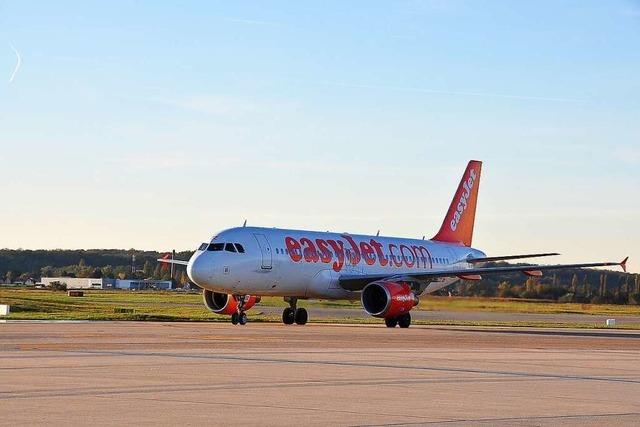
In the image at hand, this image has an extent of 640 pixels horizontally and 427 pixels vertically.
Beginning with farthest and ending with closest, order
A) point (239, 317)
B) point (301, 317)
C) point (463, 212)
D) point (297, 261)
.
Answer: point (463, 212), point (301, 317), point (297, 261), point (239, 317)

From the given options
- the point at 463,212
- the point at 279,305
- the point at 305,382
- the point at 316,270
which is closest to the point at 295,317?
the point at 316,270

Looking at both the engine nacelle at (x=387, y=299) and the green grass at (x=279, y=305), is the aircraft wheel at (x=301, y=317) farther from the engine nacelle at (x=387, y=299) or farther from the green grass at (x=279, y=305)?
the green grass at (x=279, y=305)

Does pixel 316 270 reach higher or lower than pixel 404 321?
higher

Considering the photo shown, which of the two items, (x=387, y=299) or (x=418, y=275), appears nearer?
(x=387, y=299)

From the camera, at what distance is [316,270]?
170ft

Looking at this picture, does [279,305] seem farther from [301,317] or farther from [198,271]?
[198,271]

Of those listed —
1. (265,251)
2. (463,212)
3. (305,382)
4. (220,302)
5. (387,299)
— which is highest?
(463,212)

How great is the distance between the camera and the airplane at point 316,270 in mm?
48125

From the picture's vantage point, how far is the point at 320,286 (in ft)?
172

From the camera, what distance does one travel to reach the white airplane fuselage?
4788 cm

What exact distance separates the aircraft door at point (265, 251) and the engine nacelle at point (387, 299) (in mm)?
4188

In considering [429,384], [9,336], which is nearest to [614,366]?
[429,384]

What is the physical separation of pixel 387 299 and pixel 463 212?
55.2ft

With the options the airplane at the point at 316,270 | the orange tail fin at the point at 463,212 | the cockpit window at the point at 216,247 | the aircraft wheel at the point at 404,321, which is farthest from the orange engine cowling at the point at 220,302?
the orange tail fin at the point at 463,212
